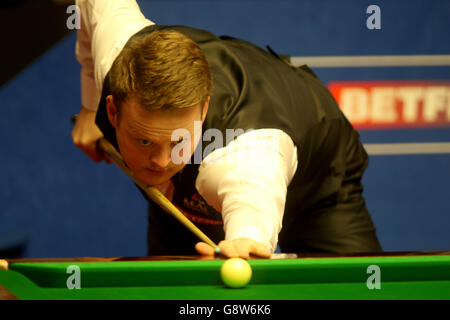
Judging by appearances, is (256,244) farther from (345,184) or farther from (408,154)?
(408,154)

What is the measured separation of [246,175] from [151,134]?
1.02ft

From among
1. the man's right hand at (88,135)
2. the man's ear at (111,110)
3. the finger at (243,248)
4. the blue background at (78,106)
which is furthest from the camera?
the blue background at (78,106)

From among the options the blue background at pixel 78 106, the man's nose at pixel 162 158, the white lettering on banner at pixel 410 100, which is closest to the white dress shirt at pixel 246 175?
the man's nose at pixel 162 158

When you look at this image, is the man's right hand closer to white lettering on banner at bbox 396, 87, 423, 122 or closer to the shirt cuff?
the shirt cuff

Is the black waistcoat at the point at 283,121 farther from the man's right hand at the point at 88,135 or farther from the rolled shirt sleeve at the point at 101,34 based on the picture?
the man's right hand at the point at 88,135

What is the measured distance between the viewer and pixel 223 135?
195 cm

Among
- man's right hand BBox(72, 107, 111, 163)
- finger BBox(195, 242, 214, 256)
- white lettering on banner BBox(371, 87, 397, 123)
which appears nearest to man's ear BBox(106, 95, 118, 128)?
man's right hand BBox(72, 107, 111, 163)

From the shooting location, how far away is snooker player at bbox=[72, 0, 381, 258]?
5.87 feet

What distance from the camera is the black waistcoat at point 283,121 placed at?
2016mm

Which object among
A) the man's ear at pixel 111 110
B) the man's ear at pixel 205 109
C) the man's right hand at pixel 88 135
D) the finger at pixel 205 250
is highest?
the man's right hand at pixel 88 135

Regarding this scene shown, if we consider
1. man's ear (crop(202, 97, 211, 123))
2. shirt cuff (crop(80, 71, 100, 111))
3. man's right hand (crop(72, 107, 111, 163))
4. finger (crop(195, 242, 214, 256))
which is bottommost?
finger (crop(195, 242, 214, 256))

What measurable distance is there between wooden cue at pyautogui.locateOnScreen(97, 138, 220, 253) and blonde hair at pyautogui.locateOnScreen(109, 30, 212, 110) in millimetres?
434

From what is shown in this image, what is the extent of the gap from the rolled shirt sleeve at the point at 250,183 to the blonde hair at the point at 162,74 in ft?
0.64
